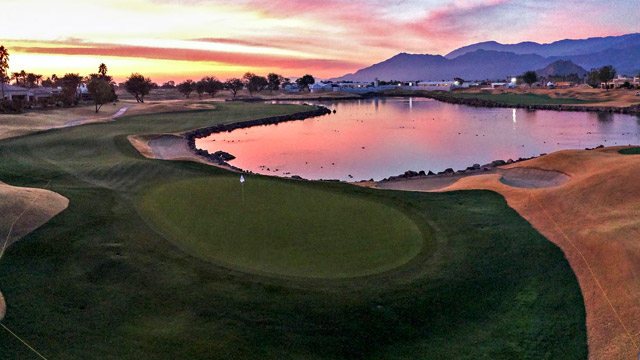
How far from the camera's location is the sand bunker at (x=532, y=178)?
89.4ft

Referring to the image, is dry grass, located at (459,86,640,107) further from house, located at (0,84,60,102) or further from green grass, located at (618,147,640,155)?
house, located at (0,84,60,102)

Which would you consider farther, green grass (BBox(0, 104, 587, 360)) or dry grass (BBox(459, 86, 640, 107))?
dry grass (BBox(459, 86, 640, 107))

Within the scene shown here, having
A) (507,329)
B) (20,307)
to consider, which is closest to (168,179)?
(20,307)

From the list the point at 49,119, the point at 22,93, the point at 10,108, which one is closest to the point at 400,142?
the point at 49,119

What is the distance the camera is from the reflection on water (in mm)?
44125

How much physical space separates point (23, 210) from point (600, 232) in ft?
68.7

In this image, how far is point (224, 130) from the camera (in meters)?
69.9

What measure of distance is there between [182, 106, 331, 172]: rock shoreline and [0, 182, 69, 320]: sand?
17.6 metres

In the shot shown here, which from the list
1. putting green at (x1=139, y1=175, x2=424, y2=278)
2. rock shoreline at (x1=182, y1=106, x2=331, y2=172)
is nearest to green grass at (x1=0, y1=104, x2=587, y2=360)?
putting green at (x1=139, y1=175, x2=424, y2=278)

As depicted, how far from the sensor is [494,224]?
58.9 feet

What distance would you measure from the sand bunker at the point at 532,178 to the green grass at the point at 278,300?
10.8 metres

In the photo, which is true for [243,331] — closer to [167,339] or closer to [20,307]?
[167,339]

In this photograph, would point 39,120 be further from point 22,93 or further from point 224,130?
point 22,93

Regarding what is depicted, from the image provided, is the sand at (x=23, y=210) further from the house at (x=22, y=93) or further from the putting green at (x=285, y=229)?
the house at (x=22, y=93)
